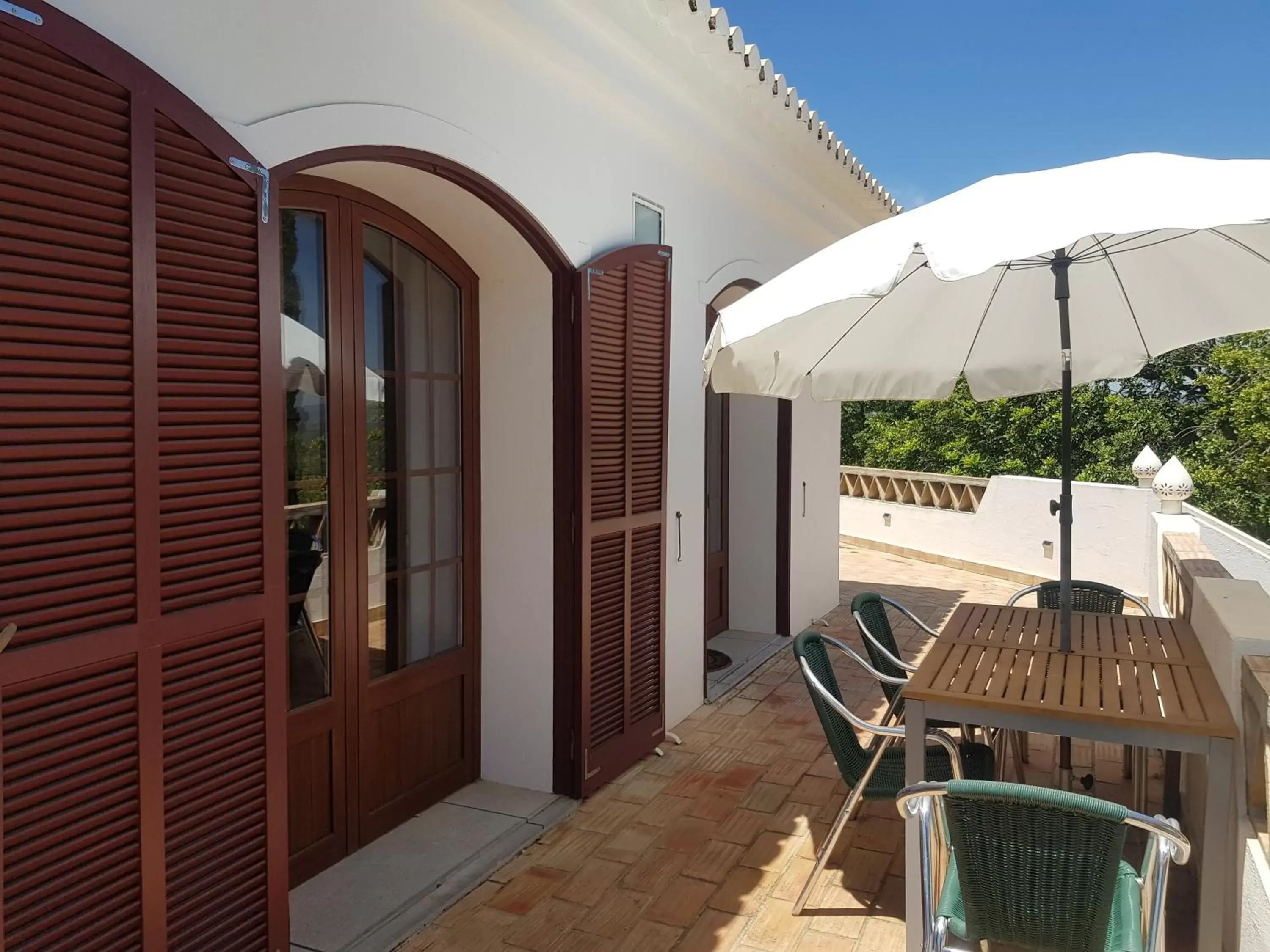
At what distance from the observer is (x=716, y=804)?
13.5 ft

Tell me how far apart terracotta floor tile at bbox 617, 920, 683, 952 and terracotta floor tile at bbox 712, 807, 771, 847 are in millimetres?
706

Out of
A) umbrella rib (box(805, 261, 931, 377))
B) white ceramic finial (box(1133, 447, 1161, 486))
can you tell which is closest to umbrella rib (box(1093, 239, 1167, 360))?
umbrella rib (box(805, 261, 931, 377))

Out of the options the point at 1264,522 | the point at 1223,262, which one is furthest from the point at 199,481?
the point at 1264,522

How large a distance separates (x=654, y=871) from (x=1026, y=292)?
2.78m

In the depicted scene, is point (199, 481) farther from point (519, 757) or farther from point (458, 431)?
point (519, 757)

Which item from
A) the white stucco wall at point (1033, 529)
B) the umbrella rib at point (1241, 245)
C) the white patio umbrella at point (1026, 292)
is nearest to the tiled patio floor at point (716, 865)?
the white patio umbrella at point (1026, 292)

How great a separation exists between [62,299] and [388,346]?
171cm

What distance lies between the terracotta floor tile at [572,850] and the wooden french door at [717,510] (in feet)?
10.6

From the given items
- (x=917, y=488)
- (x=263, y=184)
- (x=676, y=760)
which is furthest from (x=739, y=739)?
(x=917, y=488)

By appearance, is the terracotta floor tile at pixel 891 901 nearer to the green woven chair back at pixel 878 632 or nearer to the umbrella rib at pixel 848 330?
the green woven chair back at pixel 878 632

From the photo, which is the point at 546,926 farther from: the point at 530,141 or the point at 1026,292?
the point at 1026,292

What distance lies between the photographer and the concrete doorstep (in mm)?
3047

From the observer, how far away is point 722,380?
3.52 metres

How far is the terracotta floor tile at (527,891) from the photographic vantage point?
3209 mm
